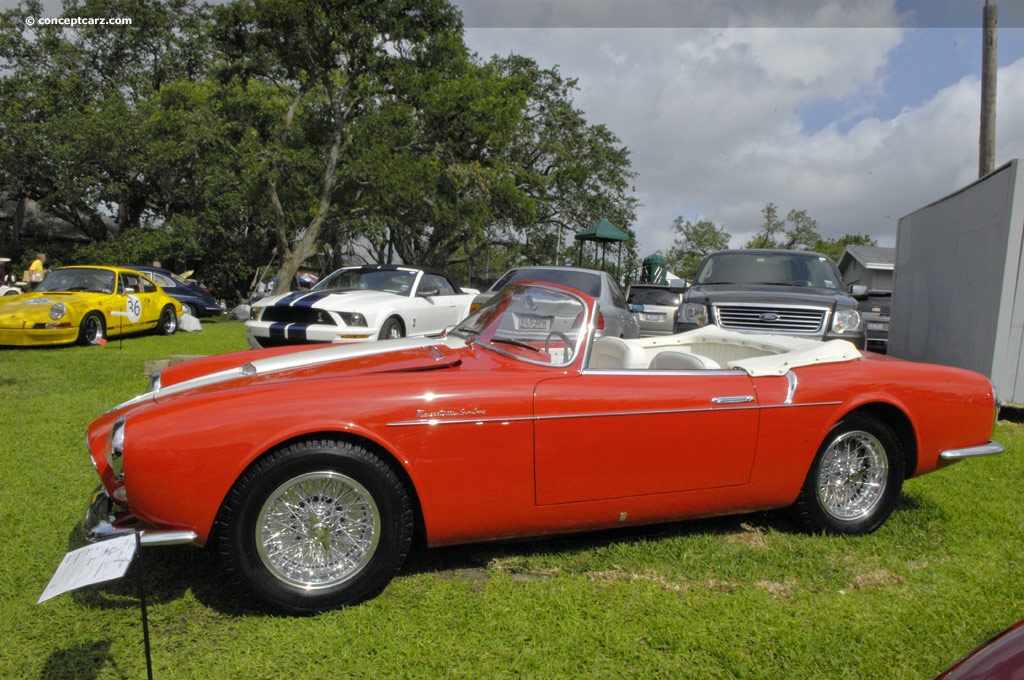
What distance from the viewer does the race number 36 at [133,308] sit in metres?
11.7

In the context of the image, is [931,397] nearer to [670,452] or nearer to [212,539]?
[670,452]

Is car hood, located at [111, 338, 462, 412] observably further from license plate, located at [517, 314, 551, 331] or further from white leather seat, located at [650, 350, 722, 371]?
white leather seat, located at [650, 350, 722, 371]

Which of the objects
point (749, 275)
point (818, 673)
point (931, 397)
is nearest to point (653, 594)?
point (818, 673)

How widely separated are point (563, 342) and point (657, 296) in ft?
42.9

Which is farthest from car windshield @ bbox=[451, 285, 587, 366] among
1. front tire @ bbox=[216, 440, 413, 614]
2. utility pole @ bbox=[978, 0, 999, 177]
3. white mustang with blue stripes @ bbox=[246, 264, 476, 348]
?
utility pole @ bbox=[978, 0, 999, 177]

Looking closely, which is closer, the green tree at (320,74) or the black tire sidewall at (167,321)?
the black tire sidewall at (167,321)

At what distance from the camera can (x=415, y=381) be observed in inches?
112

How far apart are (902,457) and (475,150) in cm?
2251

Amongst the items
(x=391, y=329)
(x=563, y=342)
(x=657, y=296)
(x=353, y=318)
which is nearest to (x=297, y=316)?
(x=353, y=318)

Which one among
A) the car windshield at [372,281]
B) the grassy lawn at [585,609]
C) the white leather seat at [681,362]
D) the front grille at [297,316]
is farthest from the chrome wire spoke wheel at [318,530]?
the car windshield at [372,281]

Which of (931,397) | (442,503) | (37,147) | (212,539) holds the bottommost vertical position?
(212,539)

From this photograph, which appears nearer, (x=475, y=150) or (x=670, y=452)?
(x=670, y=452)

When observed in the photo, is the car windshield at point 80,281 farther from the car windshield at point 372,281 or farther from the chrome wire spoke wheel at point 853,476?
the chrome wire spoke wheel at point 853,476

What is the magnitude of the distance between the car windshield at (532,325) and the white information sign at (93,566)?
1771 mm
